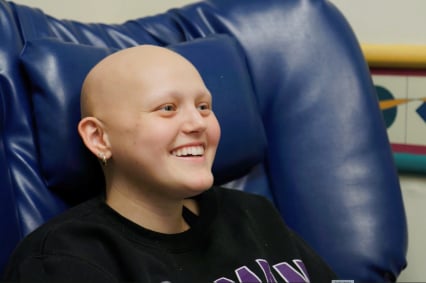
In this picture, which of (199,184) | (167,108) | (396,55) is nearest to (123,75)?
(167,108)

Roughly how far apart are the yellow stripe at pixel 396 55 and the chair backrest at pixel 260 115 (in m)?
0.24

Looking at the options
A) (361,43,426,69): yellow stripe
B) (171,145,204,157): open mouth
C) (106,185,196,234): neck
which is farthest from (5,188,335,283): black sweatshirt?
(361,43,426,69): yellow stripe

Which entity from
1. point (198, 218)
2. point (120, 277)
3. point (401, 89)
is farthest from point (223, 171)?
point (401, 89)

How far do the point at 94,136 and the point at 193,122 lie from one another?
18cm

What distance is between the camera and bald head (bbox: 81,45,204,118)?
1.20 metres

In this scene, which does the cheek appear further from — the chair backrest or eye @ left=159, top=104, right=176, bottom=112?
the chair backrest

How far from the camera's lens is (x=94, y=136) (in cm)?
124

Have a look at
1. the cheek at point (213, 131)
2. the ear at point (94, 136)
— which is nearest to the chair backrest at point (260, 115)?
the ear at point (94, 136)

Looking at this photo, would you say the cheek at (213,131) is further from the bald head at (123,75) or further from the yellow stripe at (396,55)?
the yellow stripe at (396,55)

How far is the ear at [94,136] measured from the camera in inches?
48.3

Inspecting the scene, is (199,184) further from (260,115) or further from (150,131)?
(260,115)

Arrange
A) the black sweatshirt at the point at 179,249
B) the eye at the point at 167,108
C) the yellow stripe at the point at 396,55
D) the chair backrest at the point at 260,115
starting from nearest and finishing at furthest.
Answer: the black sweatshirt at the point at 179,249 → the eye at the point at 167,108 → the chair backrest at the point at 260,115 → the yellow stripe at the point at 396,55

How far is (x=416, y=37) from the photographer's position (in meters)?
1.79

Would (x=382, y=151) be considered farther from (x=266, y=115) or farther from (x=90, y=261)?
(x=90, y=261)
